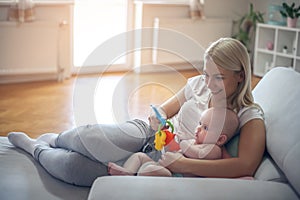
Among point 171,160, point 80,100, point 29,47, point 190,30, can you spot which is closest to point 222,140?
point 171,160

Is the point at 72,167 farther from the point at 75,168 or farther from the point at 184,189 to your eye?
the point at 184,189

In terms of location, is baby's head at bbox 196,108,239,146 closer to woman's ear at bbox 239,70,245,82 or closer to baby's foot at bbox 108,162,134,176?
woman's ear at bbox 239,70,245,82

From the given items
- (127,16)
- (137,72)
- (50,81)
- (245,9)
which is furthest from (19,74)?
(245,9)

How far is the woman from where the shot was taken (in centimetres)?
137

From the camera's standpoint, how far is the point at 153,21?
511 centimetres

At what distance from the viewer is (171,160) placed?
4.56 ft

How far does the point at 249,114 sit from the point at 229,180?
0.97ft

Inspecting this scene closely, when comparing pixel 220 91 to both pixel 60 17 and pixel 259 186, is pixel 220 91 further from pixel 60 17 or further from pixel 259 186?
pixel 60 17

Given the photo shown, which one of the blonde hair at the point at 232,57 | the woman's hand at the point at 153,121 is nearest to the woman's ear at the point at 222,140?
the blonde hair at the point at 232,57

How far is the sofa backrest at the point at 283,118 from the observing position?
122 centimetres

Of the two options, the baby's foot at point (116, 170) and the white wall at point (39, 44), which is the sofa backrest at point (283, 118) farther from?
the white wall at point (39, 44)

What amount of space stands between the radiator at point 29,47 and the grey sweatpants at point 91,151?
9.22 feet

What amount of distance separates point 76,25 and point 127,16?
24.4 inches

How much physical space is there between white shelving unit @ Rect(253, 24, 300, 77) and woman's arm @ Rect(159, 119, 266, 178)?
362cm
